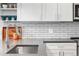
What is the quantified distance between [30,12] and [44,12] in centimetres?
30

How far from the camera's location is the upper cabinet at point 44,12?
3656 millimetres

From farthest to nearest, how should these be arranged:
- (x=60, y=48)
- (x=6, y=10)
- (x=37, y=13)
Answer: (x=6, y=10), (x=37, y=13), (x=60, y=48)

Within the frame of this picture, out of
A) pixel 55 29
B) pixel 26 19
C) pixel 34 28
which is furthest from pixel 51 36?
pixel 26 19

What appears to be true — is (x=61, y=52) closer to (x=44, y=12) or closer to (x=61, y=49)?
(x=61, y=49)

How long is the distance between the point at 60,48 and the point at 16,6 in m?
1.36

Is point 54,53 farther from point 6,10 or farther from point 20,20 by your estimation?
point 6,10

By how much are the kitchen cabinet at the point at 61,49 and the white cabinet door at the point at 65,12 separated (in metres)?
0.58

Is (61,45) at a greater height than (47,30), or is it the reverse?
(47,30)

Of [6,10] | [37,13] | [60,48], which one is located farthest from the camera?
[6,10]

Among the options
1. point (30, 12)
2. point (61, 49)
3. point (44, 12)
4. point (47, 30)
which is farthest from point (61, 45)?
point (30, 12)

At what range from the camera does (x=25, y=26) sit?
395 centimetres

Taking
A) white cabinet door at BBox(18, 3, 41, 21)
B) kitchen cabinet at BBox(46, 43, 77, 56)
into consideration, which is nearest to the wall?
white cabinet door at BBox(18, 3, 41, 21)

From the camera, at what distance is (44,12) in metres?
3.69

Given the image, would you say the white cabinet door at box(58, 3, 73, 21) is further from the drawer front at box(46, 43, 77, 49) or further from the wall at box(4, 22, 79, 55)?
the drawer front at box(46, 43, 77, 49)
